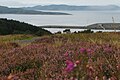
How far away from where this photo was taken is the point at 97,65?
4.76 metres

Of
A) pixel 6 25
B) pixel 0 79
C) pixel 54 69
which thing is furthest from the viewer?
pixel 6 25

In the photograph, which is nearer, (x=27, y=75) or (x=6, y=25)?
(x=27, y=75)

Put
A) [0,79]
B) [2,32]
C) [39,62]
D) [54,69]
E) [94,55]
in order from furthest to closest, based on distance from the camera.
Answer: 1. [2,32]
2. [39,62]
3. [94,55]
4. [54,69]
5. [0,79]

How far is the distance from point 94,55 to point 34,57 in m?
1.32

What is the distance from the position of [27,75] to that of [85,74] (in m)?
1.27

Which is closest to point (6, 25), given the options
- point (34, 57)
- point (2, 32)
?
point (2, 32)

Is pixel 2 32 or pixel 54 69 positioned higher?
pixel 54 69

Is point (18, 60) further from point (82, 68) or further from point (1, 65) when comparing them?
point (82, 68)

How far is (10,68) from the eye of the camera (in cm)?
600

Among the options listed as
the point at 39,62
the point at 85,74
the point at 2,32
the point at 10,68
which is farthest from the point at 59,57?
the point at 2,32

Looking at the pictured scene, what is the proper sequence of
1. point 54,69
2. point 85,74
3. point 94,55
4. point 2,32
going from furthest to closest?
point 2,32 → point 94,55 → point 54,69 → point 85,74

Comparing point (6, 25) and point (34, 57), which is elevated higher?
point (34, 57)

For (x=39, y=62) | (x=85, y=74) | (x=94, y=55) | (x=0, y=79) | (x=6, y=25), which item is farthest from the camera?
(x=6, y=25)

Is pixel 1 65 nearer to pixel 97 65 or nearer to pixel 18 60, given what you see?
pixel 18 60
